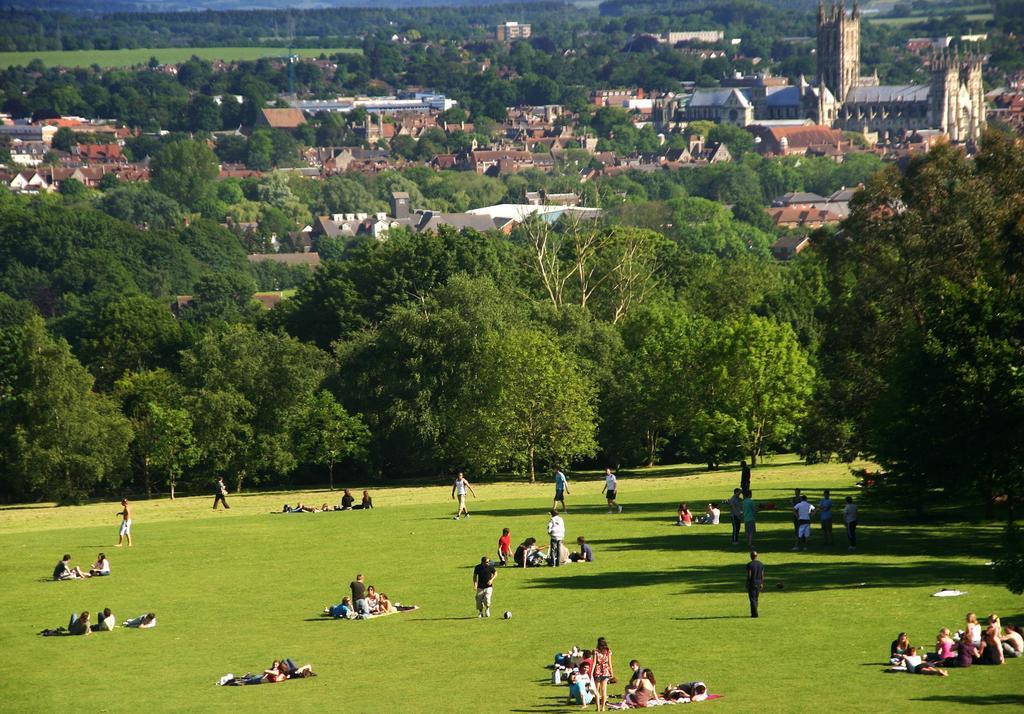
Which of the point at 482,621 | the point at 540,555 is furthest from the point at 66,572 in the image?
the point at 482,621

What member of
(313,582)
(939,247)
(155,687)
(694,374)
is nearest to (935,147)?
(939,247)

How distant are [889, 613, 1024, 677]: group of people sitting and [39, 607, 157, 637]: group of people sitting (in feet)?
45.6

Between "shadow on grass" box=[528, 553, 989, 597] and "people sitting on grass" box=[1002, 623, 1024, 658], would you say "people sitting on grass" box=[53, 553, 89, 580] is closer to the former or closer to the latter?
"shadow on grass" box=[528, 553, 989, 597]

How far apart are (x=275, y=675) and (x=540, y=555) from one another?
35.7 feet

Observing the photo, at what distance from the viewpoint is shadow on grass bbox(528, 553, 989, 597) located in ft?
114

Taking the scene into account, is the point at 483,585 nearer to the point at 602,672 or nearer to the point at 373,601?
the point at 373,601

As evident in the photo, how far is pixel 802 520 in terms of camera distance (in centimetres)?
3925

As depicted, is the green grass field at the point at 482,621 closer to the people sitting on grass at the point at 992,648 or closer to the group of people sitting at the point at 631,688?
the people sitting on grass at the point at 992,648

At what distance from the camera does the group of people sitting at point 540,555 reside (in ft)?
132

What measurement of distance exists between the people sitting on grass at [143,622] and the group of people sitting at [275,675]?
200 inches

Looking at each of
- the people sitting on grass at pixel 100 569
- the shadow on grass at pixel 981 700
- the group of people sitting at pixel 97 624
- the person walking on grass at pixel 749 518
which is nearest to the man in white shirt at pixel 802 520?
the person walking on grass at pixel 749 518

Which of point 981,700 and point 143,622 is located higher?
point 981,700

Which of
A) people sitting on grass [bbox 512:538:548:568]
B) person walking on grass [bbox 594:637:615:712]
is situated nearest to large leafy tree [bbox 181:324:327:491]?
people sitting on grass [bbox 512:538:548:568]

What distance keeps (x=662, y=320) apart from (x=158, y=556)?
34.3 metres
